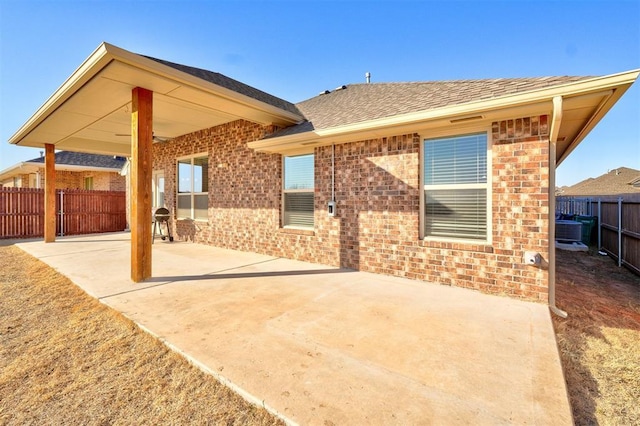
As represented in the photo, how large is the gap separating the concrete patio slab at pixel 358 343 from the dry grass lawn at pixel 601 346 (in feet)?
0.76

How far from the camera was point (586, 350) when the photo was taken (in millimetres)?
2891

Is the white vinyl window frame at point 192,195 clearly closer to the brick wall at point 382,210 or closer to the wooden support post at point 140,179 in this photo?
the brick wall at point 382,210

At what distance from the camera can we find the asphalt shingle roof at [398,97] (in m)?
4.01

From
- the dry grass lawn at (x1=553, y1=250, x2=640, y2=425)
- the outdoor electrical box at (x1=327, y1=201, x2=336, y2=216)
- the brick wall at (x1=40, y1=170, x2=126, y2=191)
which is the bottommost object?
the dry grass lawn at (x1=553, y1=250, x2=640, y2=425)

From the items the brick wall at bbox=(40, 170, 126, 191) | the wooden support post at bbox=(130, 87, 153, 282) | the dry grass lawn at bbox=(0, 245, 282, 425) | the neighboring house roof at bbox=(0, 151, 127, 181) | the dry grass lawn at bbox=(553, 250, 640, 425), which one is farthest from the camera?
the brick wall at bbox=(40, 170, 126, 191)

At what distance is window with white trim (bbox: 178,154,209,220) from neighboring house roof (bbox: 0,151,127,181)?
389 inches

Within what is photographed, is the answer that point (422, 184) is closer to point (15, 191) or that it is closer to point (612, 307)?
point (612, 307)

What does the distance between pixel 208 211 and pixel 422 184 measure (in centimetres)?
627

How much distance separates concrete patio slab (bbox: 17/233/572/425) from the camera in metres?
1.84

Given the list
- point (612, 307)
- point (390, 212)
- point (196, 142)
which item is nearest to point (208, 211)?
point (196, 142)

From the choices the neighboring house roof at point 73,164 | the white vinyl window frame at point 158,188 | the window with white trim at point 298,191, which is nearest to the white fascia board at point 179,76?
the window with white trim at point 298,191

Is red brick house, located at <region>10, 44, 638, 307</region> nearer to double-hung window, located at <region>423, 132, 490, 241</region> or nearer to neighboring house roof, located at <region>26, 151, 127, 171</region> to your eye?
double-hung window, located at <region>423, 132, 490, 241</region>

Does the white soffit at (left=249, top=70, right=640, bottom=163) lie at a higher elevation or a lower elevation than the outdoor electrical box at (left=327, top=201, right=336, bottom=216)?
higher

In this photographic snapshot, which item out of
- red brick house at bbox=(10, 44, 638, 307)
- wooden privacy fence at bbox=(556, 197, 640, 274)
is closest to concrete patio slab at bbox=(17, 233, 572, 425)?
red brick house at bbox=(10, 44, 638, 307)
